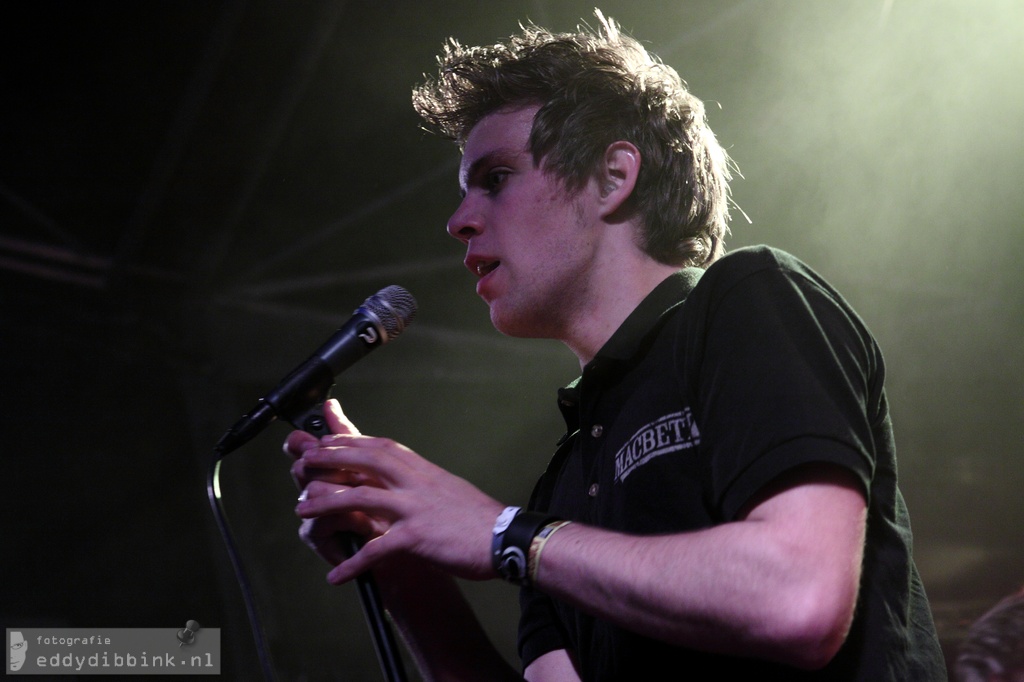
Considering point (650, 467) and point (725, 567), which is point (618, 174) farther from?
point (725, 567)

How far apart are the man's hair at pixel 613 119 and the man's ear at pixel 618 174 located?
22 millimetres

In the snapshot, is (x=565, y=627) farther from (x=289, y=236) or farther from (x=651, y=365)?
(x=289, y=236)

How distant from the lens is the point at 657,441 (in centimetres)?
118

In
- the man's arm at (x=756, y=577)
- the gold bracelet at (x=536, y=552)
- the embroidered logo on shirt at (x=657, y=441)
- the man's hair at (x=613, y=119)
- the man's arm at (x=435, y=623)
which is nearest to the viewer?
the man's arm at (x=756, y=577)

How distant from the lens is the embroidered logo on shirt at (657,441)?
1.14 metres

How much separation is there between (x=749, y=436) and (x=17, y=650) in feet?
9.94

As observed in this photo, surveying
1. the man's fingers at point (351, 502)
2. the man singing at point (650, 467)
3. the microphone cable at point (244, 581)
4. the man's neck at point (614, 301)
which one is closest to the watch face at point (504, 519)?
the man singing at point (650, 467)

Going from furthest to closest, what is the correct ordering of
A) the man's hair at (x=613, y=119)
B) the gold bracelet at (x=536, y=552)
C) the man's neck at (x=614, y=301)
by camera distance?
the man's hair at (x=613, y=119) < the man's neck at (x=614, y=301) < the gold bracelet at (x=536, y=552)

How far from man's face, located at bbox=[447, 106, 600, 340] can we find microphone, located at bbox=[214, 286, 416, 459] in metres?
0.40

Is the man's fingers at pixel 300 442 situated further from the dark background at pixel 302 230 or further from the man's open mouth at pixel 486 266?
the dark background at pixel 302 230

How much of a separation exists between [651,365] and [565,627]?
59cm

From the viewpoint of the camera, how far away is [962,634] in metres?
3.11

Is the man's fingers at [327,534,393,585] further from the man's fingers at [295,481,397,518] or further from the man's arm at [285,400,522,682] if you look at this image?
the man's arm at [285,400,522,682]

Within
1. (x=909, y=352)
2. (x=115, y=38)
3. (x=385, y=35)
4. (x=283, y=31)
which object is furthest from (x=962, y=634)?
(x=115, y=38)
